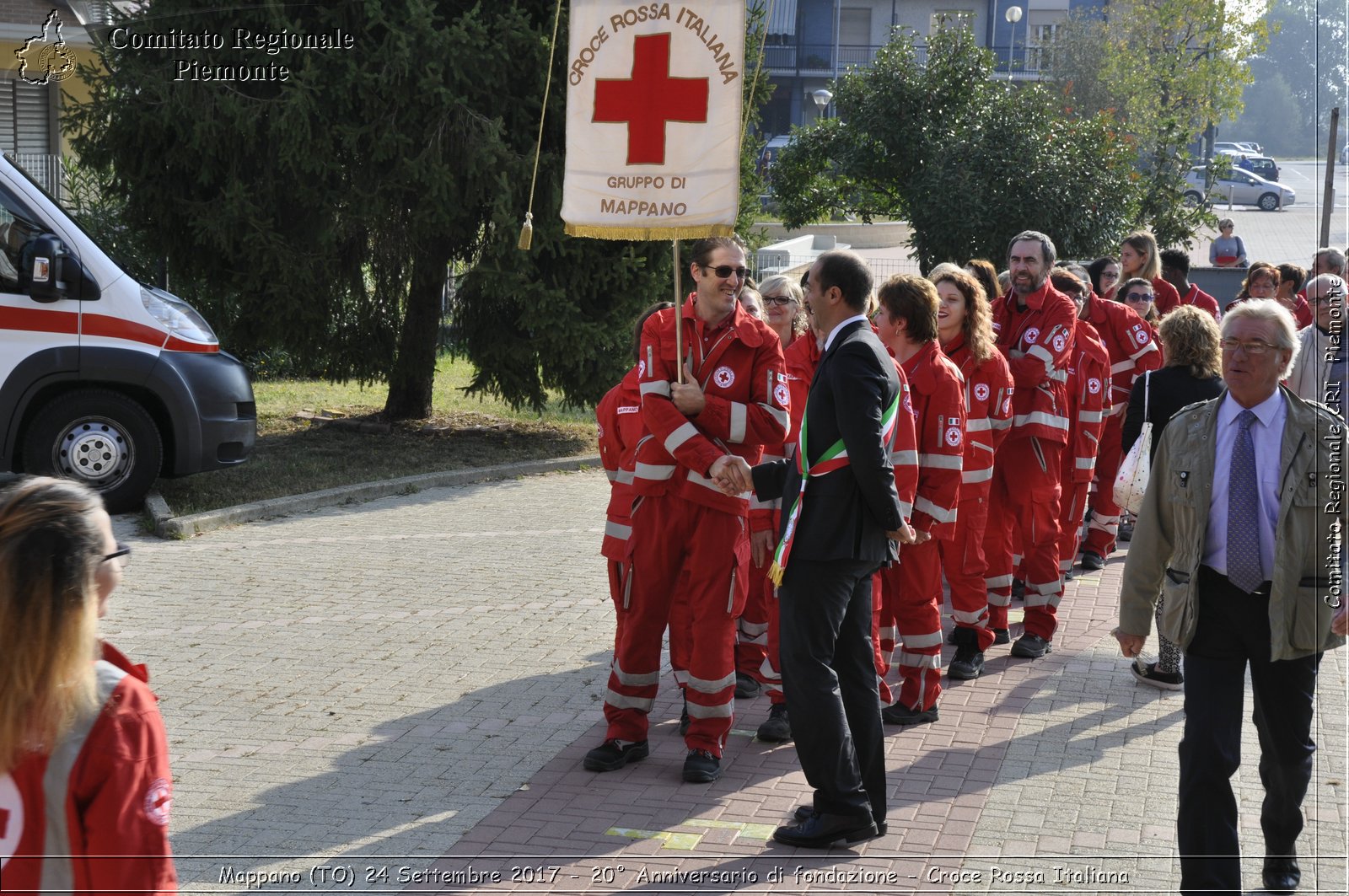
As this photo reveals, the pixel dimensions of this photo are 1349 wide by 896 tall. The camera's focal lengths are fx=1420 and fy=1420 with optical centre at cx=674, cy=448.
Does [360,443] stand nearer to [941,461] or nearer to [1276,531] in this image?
[941,461]

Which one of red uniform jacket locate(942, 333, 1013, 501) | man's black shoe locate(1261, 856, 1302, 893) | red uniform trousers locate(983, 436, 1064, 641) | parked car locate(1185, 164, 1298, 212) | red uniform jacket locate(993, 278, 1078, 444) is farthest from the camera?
parked car locate(1185, 164, 1298, 212)

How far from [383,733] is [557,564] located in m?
3.61

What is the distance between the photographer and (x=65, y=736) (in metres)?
2.50

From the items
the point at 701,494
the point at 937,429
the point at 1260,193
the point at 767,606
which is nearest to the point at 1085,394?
the point at 937,429

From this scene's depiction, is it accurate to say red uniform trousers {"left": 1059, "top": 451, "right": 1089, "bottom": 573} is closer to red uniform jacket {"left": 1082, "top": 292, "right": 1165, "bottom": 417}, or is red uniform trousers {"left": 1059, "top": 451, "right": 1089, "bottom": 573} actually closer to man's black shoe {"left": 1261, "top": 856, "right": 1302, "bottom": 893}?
red uniform jacket {"left": 1082, "top": 292, "right": 1165, "bottom": 417}

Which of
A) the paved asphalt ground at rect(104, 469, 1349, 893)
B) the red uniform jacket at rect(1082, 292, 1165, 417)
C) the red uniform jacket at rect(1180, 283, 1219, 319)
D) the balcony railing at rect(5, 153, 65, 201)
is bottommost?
the paved asphalt ground at rect(104, 469, 1349, 893)

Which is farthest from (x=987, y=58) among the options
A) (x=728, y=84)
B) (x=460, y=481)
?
(x=728, y=84)

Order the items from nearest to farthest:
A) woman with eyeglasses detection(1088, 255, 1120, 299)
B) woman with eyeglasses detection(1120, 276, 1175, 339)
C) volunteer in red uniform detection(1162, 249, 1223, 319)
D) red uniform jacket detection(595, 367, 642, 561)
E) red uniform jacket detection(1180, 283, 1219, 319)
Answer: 1. red uniform jacket detection(595, 367, 642, 561)
2. woman with eyeglasses detection(1120, 276, 1175, 339)
3. woman with eyeglasses detection(1088, 255, 1120, 299)
4. volunteer in red uniform detection(1162, 249, 1223, 319)
5. red uniform jacket detection(1180, 283, 1219, 319)

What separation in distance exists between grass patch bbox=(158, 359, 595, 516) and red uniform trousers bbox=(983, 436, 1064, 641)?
245 inches

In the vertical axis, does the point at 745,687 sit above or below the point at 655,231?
below

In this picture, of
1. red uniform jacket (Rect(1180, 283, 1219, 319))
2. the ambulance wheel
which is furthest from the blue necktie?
red uniform jacket (Rect(1180, 283, 1219, 319))

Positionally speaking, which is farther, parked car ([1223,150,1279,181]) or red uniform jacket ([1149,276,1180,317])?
parked car ([1223,150,1279,181])

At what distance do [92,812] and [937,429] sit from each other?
451 cm

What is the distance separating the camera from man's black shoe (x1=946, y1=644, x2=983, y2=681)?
7.40m
